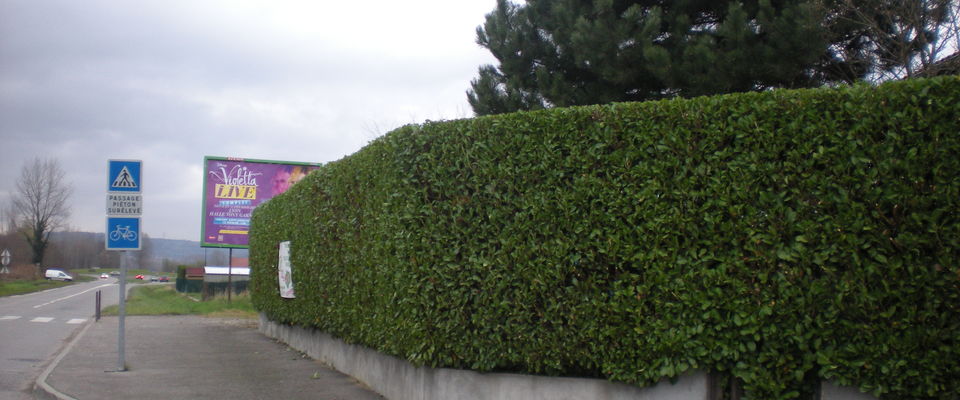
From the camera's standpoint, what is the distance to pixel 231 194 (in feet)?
91.0

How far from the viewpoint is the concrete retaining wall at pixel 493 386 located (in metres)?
5.97

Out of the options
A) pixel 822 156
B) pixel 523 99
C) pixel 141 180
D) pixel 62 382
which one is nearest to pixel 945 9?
pixel 523 99

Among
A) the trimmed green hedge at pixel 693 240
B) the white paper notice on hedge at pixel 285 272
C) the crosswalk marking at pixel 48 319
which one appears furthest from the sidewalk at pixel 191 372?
the crosswalk marking at pixel 48 319

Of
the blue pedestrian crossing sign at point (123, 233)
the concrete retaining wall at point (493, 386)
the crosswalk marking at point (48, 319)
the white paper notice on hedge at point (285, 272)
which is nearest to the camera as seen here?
the concrete retaining wall at point (493, 386)

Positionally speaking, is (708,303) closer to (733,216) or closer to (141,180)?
(733,216)

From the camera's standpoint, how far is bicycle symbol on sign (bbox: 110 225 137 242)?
1140cm

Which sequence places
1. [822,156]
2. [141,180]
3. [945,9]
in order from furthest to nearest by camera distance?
[141,180]
[945,9]
[822,156]

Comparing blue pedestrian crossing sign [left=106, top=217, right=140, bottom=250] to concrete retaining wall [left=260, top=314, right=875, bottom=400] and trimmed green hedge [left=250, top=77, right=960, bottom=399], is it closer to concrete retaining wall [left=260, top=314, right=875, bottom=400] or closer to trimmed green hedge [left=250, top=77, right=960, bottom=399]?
concrete retaining wall [left=260, top=314, right=875, bottom=400]

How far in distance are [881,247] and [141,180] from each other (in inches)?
396

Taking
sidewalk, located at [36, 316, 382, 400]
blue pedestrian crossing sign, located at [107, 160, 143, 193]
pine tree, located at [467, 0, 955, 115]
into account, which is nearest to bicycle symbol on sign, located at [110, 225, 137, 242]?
blue pedestrian crossing sign, located at [107, 160, 143, 193]

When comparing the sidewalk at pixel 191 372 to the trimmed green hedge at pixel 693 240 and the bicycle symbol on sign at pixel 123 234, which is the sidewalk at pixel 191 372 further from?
the trimmed green hedge at pixel 693 240

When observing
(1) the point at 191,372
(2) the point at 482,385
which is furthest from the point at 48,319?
(2) the point at 482,385

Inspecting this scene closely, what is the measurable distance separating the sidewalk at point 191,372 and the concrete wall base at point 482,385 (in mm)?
339

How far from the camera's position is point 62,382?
10.1 meters
